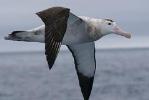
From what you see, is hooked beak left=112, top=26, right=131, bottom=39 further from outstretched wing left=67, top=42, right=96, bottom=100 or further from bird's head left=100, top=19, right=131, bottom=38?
outstretched wing left=67, top=42, right=96, bottom=100

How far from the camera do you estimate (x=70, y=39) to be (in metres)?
15.8

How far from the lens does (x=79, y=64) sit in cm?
1834

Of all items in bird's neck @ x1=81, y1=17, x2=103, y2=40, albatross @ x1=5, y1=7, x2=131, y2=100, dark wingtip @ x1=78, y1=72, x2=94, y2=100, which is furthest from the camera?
dark wingtip @ x1=78, y1=72, x2=94, y2=100

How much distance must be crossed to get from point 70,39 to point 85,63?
2563mm

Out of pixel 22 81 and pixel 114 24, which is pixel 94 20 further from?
pixel 22 81

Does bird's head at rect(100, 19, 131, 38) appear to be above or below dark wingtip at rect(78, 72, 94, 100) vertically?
above

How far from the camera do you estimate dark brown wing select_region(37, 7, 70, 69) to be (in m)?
13.9

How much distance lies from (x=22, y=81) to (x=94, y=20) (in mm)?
78433

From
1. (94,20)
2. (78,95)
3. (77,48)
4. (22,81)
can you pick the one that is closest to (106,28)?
(94,20)

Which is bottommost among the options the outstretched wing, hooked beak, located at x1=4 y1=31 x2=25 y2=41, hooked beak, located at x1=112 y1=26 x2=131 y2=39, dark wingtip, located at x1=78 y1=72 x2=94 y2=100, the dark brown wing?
dark wingtip, located at x1=78 y1=72 x2=94 y2=100

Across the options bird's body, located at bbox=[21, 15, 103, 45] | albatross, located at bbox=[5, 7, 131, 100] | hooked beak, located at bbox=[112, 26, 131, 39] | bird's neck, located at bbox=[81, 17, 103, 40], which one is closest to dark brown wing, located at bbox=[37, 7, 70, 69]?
albatross, located at bbox=[5, 7, 131, 100]

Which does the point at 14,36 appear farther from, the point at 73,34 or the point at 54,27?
the point at 54,27

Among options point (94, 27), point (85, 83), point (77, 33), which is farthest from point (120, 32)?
point (85, 83)

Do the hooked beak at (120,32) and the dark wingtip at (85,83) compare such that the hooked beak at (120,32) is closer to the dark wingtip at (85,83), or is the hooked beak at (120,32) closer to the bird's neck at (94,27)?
the bird's neck at (94,27)
